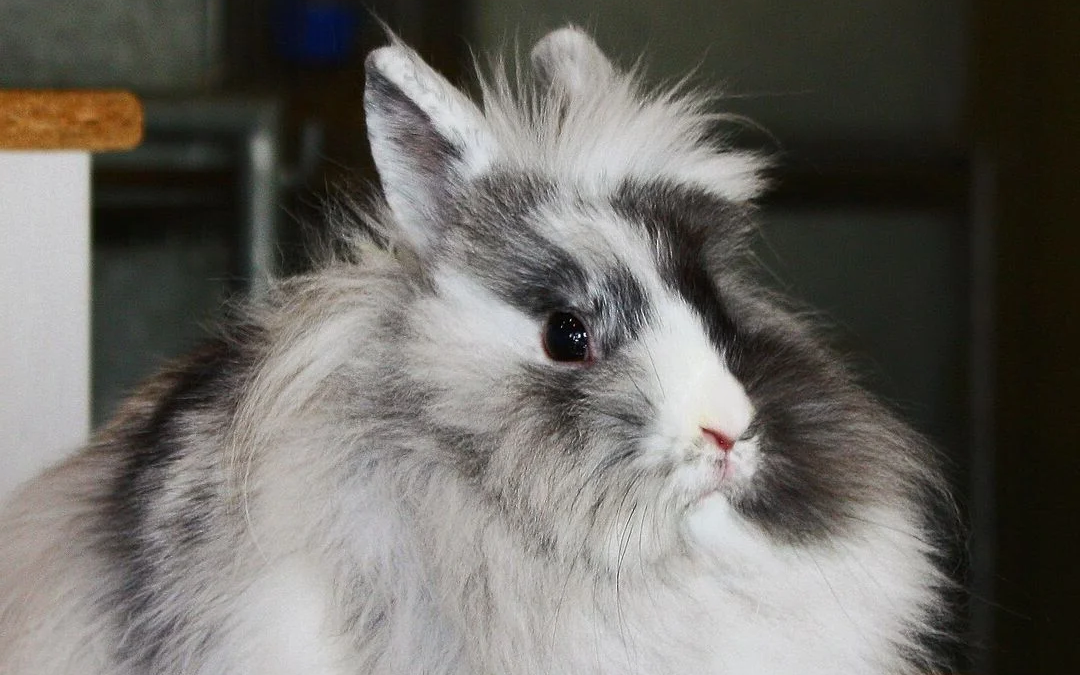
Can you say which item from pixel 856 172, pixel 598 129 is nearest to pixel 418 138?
pixel 598 129

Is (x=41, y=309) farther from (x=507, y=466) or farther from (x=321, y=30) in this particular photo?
(x=321, y=30)

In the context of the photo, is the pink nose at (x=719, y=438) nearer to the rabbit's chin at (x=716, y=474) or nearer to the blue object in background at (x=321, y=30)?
the rabbit's chin at (x=716, y=474)

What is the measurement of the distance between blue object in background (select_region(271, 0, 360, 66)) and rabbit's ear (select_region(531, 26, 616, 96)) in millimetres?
1499

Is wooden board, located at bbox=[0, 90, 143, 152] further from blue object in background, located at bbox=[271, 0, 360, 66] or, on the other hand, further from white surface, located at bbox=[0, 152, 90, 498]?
blue object in background, located at bbox=[271, 0, 360, 66]

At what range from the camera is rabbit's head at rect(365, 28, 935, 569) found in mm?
916

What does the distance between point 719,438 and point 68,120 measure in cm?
73

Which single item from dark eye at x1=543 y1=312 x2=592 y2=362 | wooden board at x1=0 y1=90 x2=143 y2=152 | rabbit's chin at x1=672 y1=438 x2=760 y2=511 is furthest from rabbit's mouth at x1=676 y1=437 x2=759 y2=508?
wooden board at x1=0 y1=90 x2=143 y2=152

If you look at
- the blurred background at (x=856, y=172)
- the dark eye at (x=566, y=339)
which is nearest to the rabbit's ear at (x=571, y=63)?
the dark eye at (x=566, y=339)

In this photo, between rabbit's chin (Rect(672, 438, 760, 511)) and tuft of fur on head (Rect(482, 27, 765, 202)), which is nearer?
rabbit's chin (Rect(672, 438, 760, 511))

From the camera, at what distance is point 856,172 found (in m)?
2.67

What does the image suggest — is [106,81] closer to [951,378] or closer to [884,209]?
[884,209]

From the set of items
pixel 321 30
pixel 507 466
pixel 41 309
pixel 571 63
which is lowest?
pixel 41 309

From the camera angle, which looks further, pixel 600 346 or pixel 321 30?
pixel 321 30

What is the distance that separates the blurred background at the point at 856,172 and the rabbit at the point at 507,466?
138 centimetres
